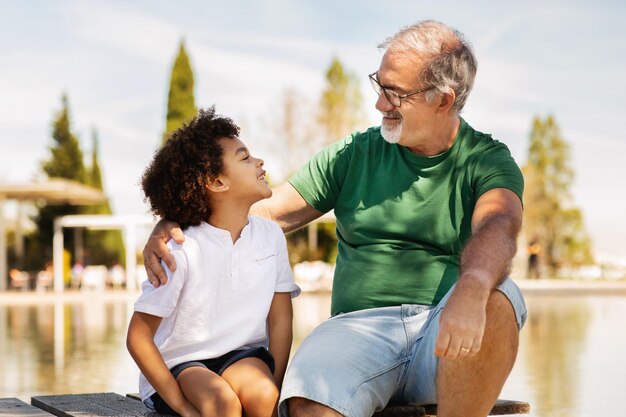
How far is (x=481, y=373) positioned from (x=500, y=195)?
53 centimetres

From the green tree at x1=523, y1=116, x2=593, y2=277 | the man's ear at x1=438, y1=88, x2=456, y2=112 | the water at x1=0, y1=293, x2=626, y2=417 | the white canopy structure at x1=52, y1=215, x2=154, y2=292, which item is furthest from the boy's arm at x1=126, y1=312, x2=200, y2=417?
the green tree at x1=523, y1=116, x2=593, y2=277

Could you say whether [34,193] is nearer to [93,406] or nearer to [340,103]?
[340,103]

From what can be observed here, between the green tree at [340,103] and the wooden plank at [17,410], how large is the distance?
31.1 metres

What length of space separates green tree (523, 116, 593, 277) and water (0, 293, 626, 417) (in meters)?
34.5

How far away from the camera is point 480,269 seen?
232 cm

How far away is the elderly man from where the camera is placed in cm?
242

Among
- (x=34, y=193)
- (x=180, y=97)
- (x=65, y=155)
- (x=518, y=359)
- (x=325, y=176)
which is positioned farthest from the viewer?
(x=65, y=155)

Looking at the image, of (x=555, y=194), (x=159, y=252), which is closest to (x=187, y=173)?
(x=159, y=252)

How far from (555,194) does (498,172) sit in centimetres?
4922

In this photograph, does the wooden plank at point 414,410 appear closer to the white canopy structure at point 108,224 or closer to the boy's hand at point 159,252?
the boy's hand at point 159,252

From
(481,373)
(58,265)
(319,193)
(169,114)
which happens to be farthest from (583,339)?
(169,114)

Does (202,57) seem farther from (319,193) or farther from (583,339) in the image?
(319,193)

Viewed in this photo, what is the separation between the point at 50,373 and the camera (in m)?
7.23

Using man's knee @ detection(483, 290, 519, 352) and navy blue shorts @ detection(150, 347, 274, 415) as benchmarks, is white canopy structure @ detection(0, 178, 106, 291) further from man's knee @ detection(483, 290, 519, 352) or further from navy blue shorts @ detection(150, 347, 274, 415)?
man's knee @ detection(483, 290, 519, 352)
